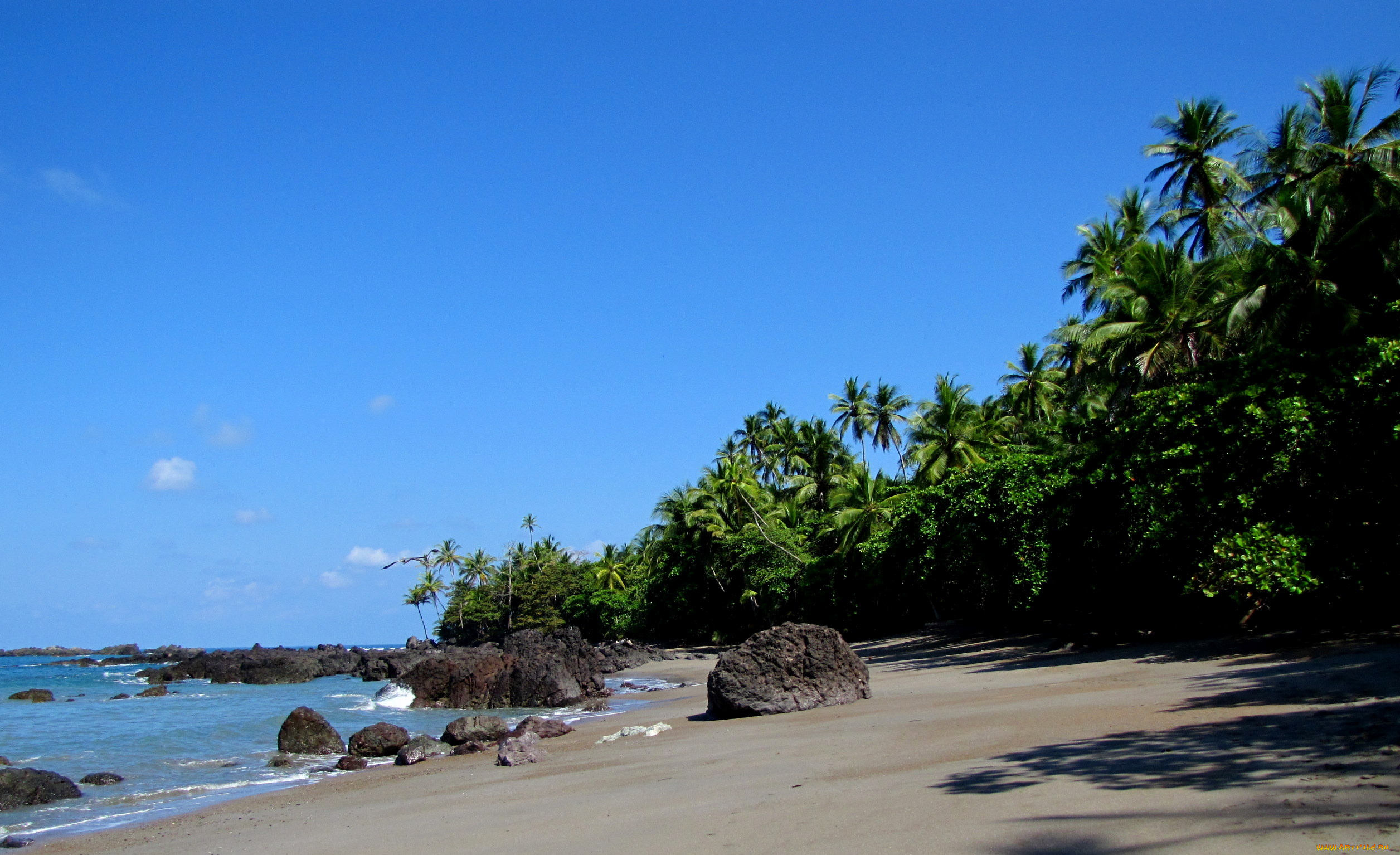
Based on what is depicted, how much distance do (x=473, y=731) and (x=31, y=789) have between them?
5.93 metres

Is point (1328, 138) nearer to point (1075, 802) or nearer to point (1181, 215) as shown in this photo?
point (1181, 215)

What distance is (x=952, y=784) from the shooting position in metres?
5.89

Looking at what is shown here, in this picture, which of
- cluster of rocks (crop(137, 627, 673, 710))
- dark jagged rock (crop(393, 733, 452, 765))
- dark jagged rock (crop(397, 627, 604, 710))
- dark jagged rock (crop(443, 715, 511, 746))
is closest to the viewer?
dark jagged rock (crop(393, 733, 452, 765))

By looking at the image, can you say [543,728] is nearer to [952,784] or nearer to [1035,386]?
[952,784]

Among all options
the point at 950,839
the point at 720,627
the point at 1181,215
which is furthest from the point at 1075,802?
the point at 720,627

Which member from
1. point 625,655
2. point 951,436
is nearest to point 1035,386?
point 951,436

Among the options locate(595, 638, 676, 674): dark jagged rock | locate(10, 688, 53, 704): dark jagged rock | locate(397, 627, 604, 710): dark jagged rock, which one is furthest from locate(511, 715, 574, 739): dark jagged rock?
locate(10, 688, 53, 704): dark jagged rock

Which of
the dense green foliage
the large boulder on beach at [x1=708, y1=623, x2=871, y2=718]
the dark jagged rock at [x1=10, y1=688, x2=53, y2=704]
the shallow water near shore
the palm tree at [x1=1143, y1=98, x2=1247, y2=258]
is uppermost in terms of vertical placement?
the palm tree at [x1=1143, y1=98, x2=1247, y2=258]

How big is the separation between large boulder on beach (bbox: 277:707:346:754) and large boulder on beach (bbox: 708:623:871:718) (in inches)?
270

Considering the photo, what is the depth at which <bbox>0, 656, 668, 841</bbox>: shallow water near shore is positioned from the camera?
1058 centimetres

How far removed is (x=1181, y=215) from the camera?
1088 inches

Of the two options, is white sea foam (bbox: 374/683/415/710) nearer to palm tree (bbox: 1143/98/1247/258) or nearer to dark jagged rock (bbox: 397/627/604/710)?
dark jagged rock (bbox: 397/627/604/710)

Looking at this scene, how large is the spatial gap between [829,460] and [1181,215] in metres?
24.9

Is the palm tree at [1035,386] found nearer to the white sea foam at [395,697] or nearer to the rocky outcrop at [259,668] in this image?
the white sea foam at [395,697]
